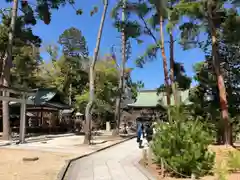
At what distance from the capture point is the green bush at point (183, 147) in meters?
8.74

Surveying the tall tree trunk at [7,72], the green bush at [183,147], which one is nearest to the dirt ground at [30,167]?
the green bush at [183,147]

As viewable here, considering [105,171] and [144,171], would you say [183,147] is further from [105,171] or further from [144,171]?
[105,171]

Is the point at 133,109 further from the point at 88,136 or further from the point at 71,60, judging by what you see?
the point at 88,136

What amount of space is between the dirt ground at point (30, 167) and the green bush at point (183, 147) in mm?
3112

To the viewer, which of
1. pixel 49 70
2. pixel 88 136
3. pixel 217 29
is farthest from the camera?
pixel 49 70

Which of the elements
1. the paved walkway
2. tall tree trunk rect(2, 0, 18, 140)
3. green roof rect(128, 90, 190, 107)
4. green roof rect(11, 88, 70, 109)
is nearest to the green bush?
the paved walkway

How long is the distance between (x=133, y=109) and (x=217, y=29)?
2277 cm

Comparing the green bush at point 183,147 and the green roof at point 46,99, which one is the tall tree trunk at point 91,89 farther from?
the green roof at point 46,99

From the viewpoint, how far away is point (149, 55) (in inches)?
843

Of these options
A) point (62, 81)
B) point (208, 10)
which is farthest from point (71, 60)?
point (208, 10)

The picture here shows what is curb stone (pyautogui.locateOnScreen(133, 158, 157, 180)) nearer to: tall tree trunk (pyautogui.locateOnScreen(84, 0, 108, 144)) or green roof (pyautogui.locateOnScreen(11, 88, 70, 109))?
tall tree trunk (pyautogui.locateOnScreen(84, 0, 108, 144))

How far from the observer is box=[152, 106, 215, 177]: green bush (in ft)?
28.7

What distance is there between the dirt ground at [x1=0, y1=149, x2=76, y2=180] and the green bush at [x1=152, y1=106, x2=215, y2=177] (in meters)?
3.11

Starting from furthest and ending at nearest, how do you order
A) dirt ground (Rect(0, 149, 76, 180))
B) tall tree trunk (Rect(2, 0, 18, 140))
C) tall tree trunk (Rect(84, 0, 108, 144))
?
tall tree trunk (Rect(2, 0, 18, 140))
tall tree trunk (Rect(84, 0, 108, 144))
dirt ground (Rect(0, 149, 76, 180))
